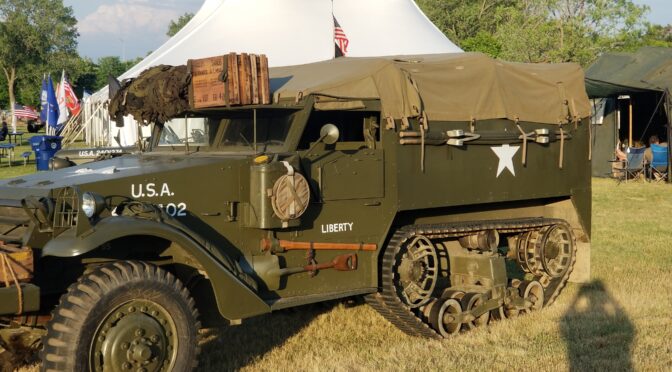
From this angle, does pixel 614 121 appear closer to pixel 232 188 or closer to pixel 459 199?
pixel 459 199

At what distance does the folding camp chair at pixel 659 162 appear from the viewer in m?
21.6

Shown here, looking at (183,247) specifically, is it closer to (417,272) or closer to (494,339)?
(417,272)

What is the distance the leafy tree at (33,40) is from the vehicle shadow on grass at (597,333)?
61215 mm

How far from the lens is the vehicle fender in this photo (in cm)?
484

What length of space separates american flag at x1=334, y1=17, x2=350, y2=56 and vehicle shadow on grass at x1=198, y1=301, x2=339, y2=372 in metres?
11.7

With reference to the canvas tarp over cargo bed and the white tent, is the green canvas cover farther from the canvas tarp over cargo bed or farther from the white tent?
the canvas tarp over cargo bed

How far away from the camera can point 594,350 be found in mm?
6539

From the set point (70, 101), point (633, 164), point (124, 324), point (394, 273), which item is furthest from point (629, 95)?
point (70, 101)

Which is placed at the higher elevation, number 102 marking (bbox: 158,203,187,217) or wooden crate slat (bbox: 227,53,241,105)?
wooden crate slat (bbox: 227,53,241,105)

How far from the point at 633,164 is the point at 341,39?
28.6 feet

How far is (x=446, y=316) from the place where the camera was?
721cm

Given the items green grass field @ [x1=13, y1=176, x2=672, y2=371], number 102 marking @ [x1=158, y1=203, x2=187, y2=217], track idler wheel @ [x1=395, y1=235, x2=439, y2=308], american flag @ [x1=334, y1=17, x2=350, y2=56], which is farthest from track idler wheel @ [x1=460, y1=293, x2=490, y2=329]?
american flag @ [x1=334, y1=17, x2=350, y2=56]

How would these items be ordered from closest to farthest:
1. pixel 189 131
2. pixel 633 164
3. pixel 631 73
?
pixel 189 131
pixel 631 73
pixel 633 164

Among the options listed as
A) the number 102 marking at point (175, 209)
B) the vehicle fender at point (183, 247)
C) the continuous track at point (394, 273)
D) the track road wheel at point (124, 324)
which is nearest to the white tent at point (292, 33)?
the continuous track at point (394, 273)
